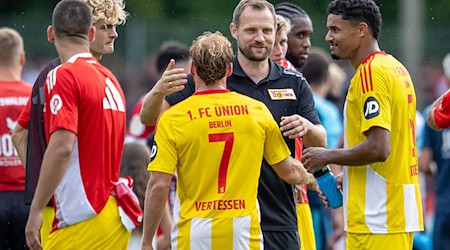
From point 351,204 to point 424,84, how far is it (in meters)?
Answer: 16.7

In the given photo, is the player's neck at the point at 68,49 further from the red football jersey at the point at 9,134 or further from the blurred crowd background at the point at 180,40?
the blurred crowd background at the point at 180,40

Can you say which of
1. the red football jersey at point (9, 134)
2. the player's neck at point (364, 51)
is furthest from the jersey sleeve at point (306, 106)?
the red football jersey at point (9, 134)

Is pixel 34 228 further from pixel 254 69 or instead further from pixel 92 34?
pixel 254 69

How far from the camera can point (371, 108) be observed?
7.32 metres

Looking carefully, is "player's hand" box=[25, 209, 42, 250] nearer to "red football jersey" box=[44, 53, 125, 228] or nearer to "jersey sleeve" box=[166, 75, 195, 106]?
"red football jersey" box=[44, 53, 125, 228]

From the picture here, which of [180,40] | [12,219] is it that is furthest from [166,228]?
[180,40]

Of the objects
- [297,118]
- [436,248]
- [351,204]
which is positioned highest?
[297,118]

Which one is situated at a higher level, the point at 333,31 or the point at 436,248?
the point at 333,31

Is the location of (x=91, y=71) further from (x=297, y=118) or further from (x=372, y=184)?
(x=372, y=184)

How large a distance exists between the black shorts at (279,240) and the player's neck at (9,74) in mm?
3058

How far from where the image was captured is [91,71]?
7.51m

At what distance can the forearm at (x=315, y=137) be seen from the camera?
756 centimetres

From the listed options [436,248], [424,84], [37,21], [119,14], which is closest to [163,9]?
[37,21]

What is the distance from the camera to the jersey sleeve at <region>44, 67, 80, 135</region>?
7.25 metres
